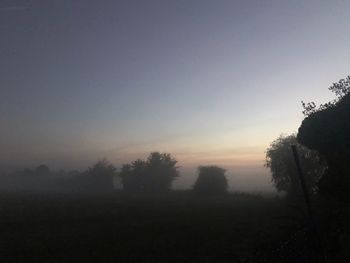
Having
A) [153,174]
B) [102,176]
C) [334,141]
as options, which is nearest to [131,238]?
[334,141]

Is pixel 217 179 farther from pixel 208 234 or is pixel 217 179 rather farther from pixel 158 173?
pixel 208 234

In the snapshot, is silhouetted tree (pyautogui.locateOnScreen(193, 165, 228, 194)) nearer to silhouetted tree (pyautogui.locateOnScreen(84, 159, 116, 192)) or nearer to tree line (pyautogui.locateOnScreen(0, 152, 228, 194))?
tree line (pyautogui.locateOnScreen(0, 152, 228, 194))

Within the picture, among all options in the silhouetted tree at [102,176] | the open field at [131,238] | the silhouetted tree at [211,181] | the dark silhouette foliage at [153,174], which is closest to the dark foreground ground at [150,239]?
the open field at [131,238]

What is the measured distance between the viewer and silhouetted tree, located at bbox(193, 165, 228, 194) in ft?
316

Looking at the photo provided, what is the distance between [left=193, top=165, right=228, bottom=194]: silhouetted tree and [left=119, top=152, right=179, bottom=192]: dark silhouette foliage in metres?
16.8

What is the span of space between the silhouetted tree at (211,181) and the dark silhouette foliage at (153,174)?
1680 cm

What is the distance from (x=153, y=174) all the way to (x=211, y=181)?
24127 mm

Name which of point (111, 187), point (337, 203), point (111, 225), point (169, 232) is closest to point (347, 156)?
point (337, 203)

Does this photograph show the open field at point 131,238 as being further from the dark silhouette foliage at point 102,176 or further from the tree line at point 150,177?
the dark silhouette foliage at point 102,176

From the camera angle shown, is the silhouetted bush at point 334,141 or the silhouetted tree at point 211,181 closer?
the silhouetted bush at point 334,141

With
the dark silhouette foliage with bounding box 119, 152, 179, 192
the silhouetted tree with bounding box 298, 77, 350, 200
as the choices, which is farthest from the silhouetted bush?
the dark silhouette foliage with bounding box 119, 152, 179, 192

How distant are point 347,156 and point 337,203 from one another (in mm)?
4312

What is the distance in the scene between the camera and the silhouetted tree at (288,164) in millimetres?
60081

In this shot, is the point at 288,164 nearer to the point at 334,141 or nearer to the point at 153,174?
the point at 334,141
